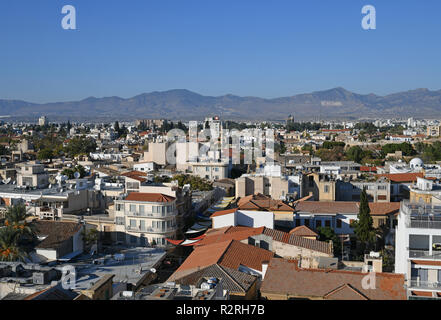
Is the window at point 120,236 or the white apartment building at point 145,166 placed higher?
the white apartment building at point 145,166

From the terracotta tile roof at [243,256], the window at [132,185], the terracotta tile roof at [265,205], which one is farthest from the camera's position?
the window at [132,185]

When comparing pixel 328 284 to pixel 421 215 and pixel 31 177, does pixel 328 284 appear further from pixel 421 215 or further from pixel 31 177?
pixel 31 177

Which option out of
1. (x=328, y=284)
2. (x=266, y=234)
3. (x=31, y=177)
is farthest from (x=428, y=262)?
(x=31, y=177)

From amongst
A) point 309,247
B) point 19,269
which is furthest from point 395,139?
point 19,269

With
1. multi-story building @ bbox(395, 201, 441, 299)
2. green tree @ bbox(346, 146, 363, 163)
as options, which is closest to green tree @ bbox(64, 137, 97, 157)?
green tree @ bbox(346, 146, 363, 163)

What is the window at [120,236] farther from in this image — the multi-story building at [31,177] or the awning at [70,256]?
the multi-story building at [31,177]

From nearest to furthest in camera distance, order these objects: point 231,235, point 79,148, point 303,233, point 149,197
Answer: point 231,235 < point 303,233 < point 149,197 < point 79,148

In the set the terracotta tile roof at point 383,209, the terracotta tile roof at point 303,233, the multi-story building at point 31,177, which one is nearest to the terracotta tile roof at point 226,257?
the terracotta tile roof at point 303,233

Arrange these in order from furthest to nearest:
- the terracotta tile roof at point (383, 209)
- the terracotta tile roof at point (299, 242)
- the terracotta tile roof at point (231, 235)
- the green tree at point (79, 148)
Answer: the green tree at point (79, 148)
the terracotta tile roof at point (383, 209)
the terracotta tile roof at point (231, 235)
the terracotta tile roof at point (299, 242)
